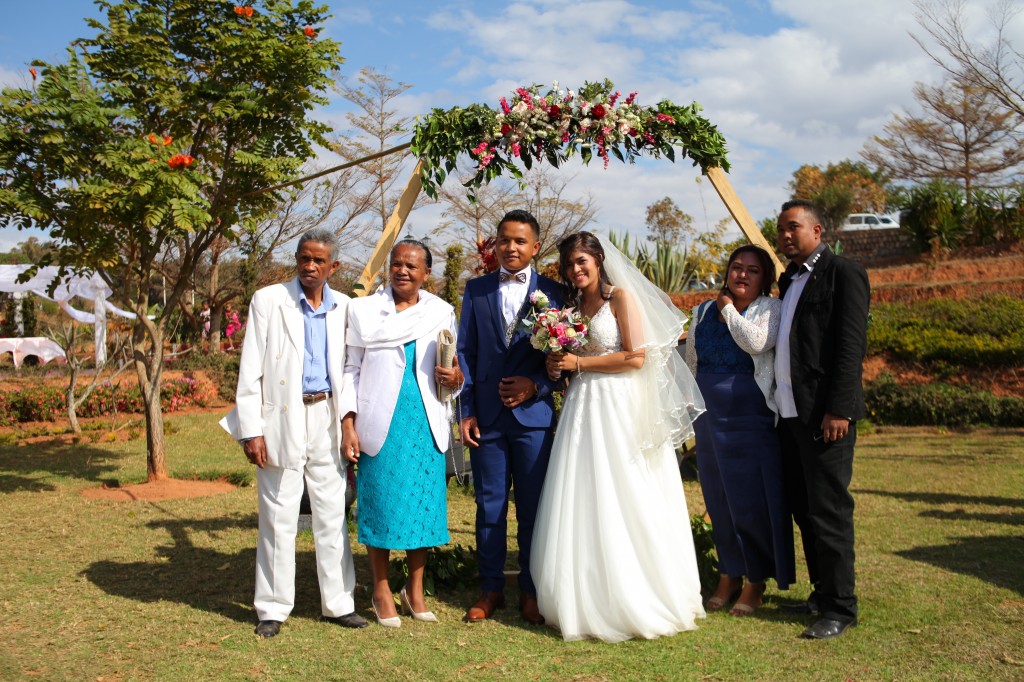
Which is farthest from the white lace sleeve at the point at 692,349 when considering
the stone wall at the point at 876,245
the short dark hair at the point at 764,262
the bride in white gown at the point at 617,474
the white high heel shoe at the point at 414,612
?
the stone wall at the point at 876,245

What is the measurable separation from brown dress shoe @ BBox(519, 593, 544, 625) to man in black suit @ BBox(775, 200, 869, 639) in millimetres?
1387

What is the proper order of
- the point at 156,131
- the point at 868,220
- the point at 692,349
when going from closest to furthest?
1. the point at 692,349
2. the point at 156,131
3. the point at 868,220

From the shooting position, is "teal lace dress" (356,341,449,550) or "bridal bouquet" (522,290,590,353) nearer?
"bridal bouquet" (522,290,590,353)

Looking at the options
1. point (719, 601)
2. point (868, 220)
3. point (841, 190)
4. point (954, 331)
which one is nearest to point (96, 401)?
point (719, 601)

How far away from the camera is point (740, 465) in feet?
16.0

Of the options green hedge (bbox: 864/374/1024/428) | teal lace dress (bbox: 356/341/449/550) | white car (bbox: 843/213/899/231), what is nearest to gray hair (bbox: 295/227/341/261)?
teal lace dress (bbox: 356/341/449/550)

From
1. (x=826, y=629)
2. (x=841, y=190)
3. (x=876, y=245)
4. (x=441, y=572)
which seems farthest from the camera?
(x=841, y=190)

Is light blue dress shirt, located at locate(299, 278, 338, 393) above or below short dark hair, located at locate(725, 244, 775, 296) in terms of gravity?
below

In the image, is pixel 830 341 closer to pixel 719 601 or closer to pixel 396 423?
pixel 719 601

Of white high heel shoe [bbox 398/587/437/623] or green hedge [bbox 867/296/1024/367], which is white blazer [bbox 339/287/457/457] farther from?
green hedge [bbox 867/296/1024/367]

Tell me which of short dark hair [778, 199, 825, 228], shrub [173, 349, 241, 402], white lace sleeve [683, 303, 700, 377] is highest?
short dark hair [778, 199, 825, 228]

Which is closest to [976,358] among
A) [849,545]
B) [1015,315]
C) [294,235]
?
[1015,315]

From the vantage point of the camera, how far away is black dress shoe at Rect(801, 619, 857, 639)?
437 centimetres

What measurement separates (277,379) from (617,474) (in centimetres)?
188
